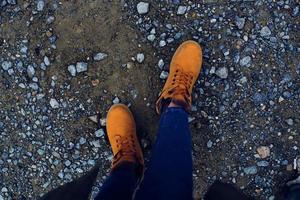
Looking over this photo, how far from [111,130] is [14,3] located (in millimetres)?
1027

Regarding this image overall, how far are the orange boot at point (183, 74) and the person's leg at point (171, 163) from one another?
0.10 metres

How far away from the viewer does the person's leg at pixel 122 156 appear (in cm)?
277

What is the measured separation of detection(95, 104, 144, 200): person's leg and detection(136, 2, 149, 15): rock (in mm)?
605

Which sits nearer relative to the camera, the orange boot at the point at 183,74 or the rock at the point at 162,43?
the orange boot at the point at 183,74

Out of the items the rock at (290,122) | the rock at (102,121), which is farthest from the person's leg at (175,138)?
the rock at (290,122)

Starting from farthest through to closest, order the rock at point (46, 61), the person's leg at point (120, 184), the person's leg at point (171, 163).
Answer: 1. the rock at point (46, 61)
2. the person's leg at point (120, 184)
3. the person's leg at point (171, 163)

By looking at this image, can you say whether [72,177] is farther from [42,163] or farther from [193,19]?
[193,19]

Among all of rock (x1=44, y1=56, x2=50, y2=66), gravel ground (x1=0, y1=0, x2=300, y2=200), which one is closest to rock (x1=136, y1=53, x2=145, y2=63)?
gravel ground (x1=0, y1=0, x2=300, y2=200)

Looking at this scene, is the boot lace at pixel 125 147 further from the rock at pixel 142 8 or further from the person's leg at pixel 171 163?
the rock at pixel 142 8

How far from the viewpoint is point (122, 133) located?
3152mm

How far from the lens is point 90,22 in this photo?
10.5 feet

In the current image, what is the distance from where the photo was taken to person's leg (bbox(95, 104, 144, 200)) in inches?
109

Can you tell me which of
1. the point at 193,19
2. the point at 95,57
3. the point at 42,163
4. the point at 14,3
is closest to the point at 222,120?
the point at 193,19

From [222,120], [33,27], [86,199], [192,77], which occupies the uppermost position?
[33,27]
